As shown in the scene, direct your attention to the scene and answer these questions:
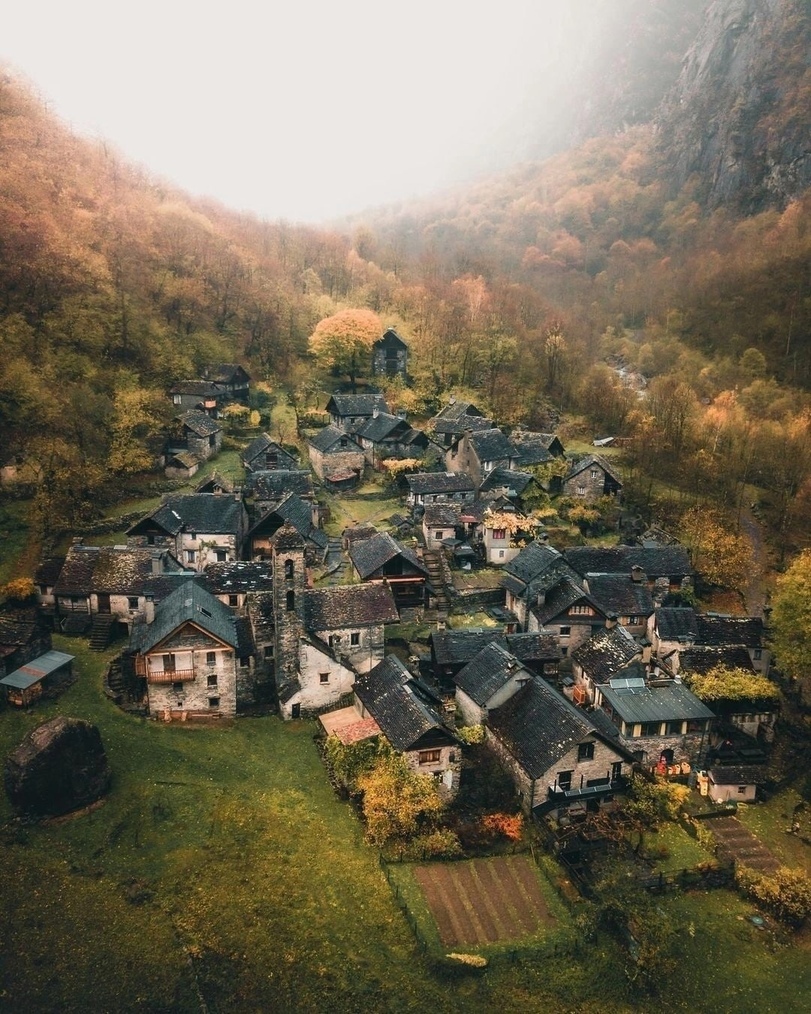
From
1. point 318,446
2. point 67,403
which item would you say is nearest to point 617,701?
point 318,446

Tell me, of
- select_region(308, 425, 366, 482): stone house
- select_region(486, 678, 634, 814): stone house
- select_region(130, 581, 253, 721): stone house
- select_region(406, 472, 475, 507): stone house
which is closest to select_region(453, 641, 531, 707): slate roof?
select_region(486, 678, 634, 814): stone house

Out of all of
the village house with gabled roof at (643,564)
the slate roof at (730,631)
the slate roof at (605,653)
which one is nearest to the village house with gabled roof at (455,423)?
the village house with gabled roof at (643,564)

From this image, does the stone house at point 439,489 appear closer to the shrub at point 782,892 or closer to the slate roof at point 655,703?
the slate roof at point 655,703

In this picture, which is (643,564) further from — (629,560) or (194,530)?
(194,530)

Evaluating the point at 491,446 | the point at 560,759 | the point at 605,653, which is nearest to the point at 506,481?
the point at 491,446

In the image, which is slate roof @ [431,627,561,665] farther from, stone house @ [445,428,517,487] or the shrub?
stone house @ [445,428,517,487]

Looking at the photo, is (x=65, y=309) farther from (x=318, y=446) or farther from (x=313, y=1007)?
(x=313, y=1007)
